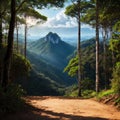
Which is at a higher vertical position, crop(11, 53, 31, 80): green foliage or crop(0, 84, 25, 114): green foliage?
crop(11, 53, 31, 80): green foliage

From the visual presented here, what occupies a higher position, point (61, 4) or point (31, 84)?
point (61, 4)

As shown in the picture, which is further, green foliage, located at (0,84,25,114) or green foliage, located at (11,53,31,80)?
green foliage, located at (11,53,31,80)

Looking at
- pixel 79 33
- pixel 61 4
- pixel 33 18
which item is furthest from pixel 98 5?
A: pixel 33 18

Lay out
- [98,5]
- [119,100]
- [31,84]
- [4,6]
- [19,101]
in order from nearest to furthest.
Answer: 1. [19,101]
2. [119,100]
3. [4,6]
4. [98,5]
5. [31,84]

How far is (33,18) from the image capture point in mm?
36062

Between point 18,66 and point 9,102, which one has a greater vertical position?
point 18,66

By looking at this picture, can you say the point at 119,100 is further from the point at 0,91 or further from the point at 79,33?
the point at 79,33

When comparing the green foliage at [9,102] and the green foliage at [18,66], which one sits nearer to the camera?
→ the green foliage at [9,102]

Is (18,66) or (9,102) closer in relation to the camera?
(9,102)

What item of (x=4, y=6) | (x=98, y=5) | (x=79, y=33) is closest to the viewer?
(x=4, y=6)

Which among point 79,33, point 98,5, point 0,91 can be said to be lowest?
point 0,91

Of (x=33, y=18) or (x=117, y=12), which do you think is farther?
(x=33, y=18)

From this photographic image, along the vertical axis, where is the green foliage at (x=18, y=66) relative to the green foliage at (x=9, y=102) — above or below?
above

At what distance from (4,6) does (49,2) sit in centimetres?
313
